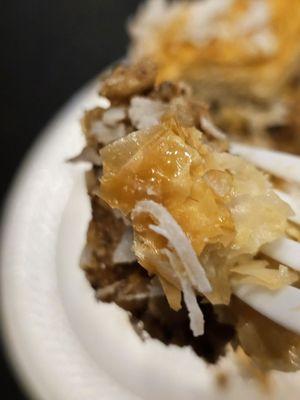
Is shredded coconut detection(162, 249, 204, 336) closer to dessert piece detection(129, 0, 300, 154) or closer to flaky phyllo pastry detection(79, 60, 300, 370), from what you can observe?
flaky phyllo pastry detection(79, 60, 300, 370)

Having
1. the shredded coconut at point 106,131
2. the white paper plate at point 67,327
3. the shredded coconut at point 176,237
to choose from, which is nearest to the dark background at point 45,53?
the white paper plate at point 67,327

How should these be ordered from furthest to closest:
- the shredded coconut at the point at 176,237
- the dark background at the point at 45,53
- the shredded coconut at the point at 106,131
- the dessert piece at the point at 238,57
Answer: the dark background at the point at 45,53 < the dessert piece at the point at 238,57 < the shredded coconut at the point at 106,131 < the shredded coconut at the point at 176,237

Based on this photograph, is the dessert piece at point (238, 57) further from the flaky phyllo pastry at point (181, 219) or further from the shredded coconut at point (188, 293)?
the shredded coconut at point (188, 293)

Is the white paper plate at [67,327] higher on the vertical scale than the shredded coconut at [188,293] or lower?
lower

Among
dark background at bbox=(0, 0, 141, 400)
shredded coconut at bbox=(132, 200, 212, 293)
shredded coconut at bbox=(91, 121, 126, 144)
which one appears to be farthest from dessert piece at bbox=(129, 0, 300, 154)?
shredded coconut at bbox=(132, 200, 212, 293)

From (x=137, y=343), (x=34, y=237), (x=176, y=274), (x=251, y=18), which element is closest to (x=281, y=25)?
(x=251, y=18)

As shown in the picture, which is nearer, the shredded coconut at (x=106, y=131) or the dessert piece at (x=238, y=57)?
the shredded coconut at (x=106, y=131)

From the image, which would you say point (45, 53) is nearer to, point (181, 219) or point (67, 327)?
point (67, 327)
